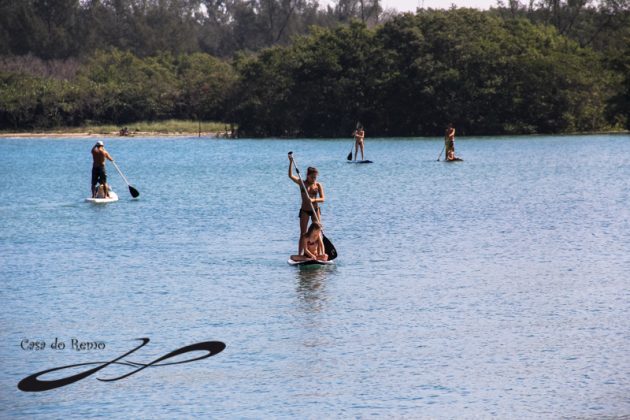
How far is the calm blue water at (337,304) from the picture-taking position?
13438 millimetres

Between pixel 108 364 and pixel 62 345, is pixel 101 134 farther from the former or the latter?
pixel 108 364

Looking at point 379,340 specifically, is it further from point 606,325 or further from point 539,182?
point 539,182

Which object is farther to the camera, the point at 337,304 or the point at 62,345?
the point at 337,304

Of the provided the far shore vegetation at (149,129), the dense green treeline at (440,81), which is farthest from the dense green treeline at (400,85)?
the far shore vegetation at (149,129)

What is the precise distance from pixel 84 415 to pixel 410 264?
11.8m

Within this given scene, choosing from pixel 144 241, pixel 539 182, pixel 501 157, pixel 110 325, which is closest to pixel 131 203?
pixel 144 241

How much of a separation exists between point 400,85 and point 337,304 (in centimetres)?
9270

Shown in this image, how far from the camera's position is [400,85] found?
362 feet

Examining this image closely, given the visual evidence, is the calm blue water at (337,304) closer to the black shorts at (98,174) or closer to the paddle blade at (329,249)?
the paddle blade at (329,249)

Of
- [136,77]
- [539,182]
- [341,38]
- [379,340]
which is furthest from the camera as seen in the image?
[136,77]

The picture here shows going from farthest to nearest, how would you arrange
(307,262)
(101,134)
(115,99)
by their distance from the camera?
(115,99) < (101,134) < (307,262)

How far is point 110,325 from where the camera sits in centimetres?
1748

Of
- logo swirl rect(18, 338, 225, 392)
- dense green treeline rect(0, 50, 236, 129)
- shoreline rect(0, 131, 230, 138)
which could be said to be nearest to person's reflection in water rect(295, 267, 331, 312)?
logo swirl rect(18, 338, 225, 392)

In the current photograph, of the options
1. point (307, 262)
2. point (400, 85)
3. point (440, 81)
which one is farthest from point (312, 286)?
point (400, 85)
